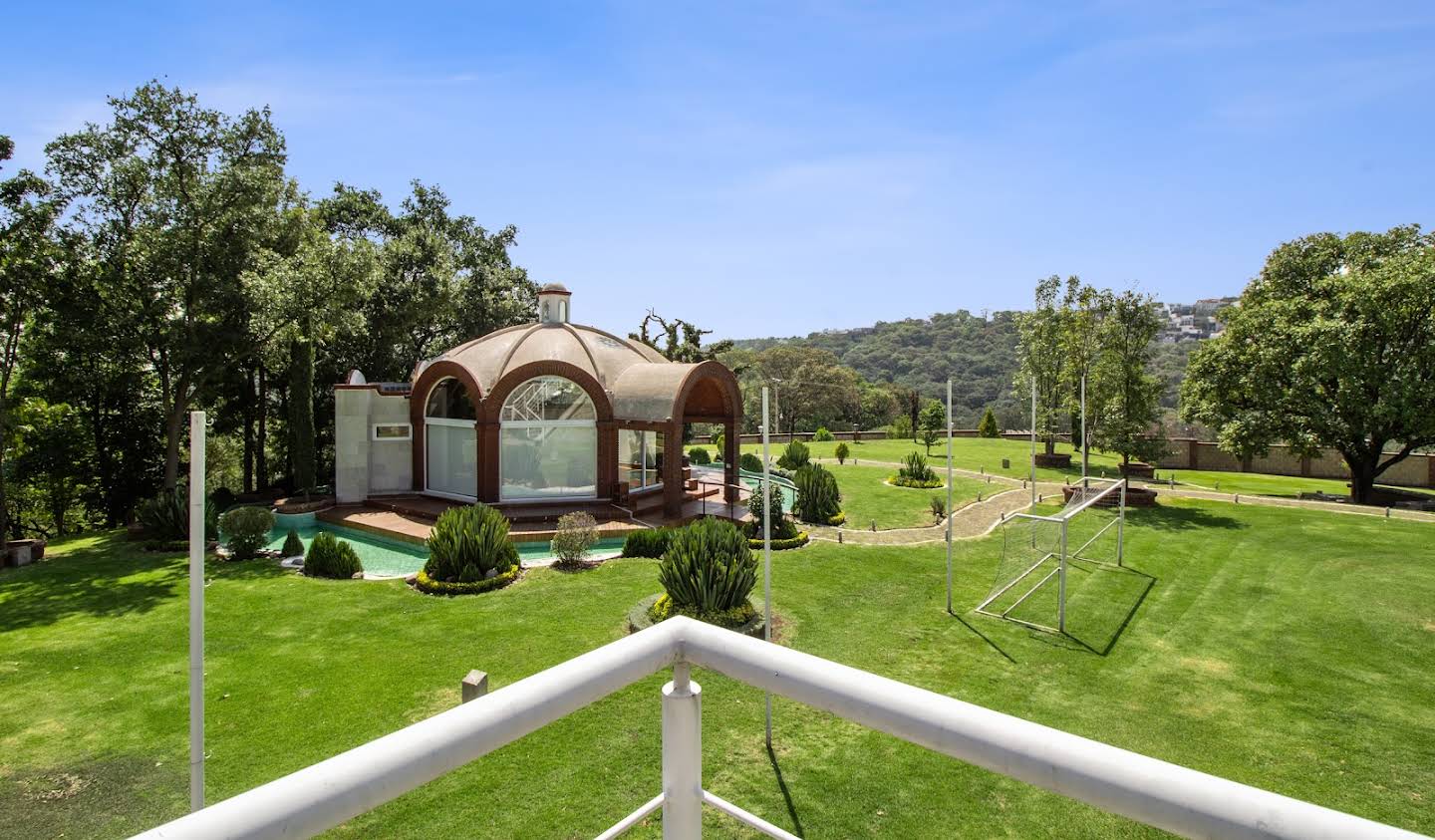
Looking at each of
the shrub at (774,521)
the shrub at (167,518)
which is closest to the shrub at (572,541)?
the shrub at (774,521)

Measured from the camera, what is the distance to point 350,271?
1773 cm

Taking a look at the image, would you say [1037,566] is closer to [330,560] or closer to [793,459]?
[330,560]

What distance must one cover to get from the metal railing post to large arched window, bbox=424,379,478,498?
1816 centimetres

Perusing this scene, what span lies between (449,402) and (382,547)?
483 centimetres

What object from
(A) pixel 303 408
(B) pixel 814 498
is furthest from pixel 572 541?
(A) pixel 303 408

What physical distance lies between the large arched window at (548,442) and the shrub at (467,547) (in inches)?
206

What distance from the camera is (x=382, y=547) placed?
54.1 ft

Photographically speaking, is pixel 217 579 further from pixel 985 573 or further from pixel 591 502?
pixel 985 573

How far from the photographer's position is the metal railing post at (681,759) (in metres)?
1.66

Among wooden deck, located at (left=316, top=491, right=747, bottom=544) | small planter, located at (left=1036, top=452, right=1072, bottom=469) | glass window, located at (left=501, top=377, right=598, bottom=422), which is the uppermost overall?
glass window, located at (left=501, top=377, right=598, bottom=422)

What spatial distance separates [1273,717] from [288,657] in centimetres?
1203

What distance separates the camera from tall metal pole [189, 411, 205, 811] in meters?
4.17

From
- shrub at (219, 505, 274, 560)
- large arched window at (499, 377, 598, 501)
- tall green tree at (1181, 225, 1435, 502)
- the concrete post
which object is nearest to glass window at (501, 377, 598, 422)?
large arched window at (499, 377, 598, 501)

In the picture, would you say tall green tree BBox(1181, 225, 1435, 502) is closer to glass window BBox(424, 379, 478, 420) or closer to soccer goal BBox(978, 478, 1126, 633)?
soccer goal BBox(978, 478, 1126, 633)
